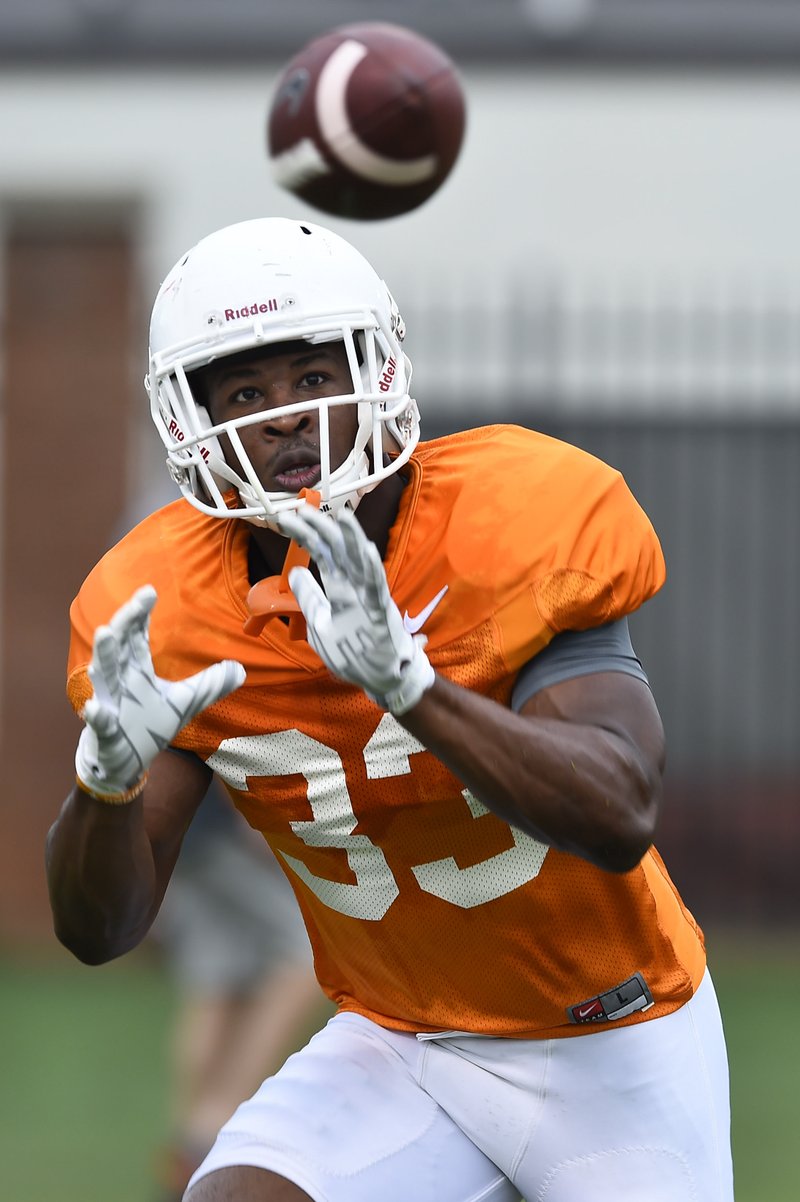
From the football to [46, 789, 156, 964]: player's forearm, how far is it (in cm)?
145

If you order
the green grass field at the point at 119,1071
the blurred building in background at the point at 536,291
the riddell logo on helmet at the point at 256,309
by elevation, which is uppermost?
the riddell logo on helmet at the point at 256,309

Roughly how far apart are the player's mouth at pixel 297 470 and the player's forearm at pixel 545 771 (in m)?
0.45

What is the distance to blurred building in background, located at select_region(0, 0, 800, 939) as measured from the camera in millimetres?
8633

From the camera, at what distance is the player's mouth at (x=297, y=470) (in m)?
2.80

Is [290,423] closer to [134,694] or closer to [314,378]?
[314,378]

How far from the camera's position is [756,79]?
9750 mm

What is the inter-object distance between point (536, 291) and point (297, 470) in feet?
21.4

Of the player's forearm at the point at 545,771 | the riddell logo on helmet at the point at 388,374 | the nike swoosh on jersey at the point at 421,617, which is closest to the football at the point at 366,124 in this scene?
the riddell logo on helmet at the point at 388,374

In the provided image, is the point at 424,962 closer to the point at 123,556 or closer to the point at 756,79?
the point at 123,556

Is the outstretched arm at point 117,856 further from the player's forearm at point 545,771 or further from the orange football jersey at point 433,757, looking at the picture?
the player's forearm at point 545,771

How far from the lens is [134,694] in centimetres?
250

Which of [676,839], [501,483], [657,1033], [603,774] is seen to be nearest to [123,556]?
[501,483]

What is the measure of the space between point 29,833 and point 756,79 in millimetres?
5129

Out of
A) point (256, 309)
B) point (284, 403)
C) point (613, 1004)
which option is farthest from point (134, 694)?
point (613, 1004)
